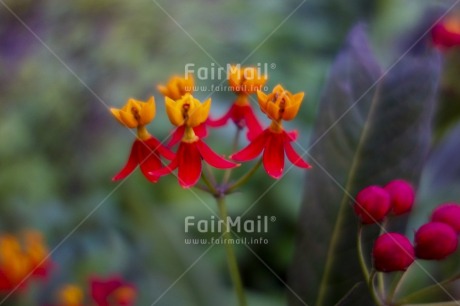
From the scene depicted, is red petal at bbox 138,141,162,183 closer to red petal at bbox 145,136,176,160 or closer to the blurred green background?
red petal at bbox 145,136,176,160

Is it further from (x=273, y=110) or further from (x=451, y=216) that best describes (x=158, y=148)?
(x=451, y=216)

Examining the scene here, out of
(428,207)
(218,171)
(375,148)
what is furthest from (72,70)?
(375,148)

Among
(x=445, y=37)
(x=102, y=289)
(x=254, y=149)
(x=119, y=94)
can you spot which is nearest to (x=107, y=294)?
(x=102, y=289)

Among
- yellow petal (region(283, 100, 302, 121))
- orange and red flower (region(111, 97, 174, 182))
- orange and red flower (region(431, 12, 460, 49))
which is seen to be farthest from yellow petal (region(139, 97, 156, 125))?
Result: orange and red flower (region(431, 12, 460, 49))

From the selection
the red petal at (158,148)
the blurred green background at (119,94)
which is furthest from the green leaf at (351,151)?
the blurred green background at (119,94)

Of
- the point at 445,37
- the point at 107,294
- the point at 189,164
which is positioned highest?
the point at 445,37

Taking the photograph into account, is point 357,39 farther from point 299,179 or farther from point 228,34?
point 228,34
